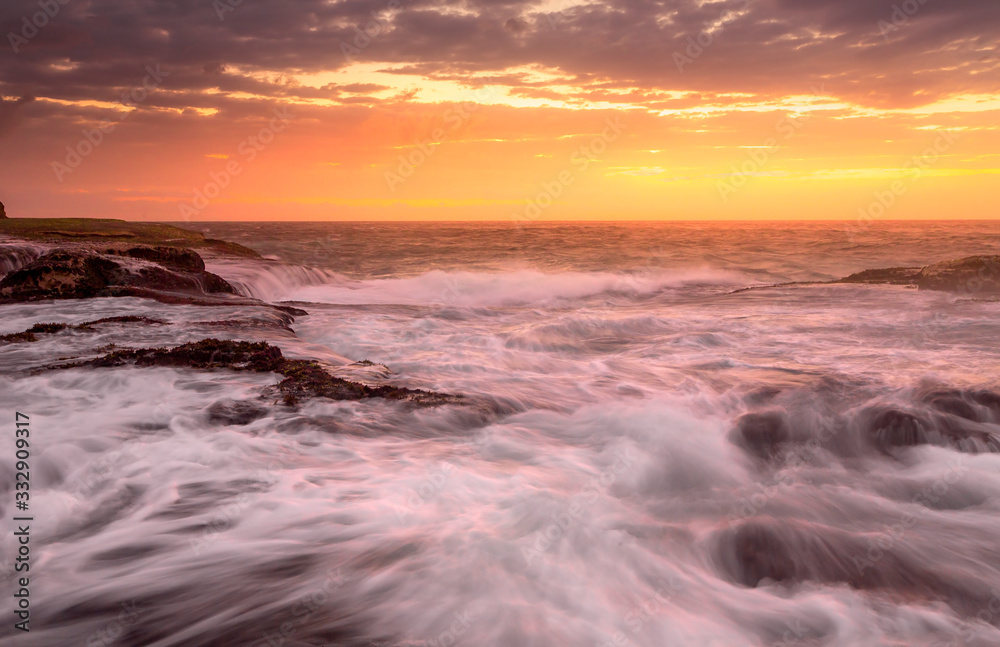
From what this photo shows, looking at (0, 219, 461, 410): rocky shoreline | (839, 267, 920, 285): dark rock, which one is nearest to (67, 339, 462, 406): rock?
(0, 219, 461, 410): rocky shoreline

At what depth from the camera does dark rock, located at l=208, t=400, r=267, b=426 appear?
5297 mm

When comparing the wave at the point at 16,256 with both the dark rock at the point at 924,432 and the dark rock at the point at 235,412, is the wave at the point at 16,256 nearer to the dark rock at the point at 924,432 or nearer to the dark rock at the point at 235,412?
the dark rock at the point at 235,412

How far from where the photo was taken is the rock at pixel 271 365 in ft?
20.1

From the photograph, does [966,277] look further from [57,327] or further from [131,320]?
[57,327]

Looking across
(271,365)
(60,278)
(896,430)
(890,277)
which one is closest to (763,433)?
(896,430)

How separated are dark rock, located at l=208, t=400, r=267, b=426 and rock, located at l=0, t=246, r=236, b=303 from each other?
6895 millimetres

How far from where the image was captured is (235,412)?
17.9 ft

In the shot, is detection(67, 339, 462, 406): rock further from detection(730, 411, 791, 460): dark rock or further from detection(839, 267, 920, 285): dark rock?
detection(839, 267, 920, 285): dark rock

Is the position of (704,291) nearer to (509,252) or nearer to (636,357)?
(636,357)

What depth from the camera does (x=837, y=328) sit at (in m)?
12.1

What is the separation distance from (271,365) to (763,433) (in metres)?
5.44

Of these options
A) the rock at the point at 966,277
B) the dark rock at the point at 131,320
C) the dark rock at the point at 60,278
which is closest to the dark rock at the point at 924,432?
the dark rock at the point at 131,320

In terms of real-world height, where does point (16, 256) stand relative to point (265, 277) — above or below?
above

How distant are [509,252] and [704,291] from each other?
1969 centimetres
